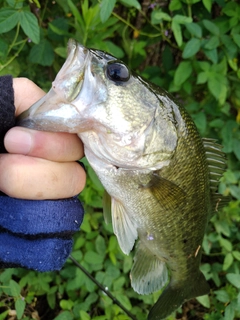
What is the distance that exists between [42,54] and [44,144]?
2.44 ft

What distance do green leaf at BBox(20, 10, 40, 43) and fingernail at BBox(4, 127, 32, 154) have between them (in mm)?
473

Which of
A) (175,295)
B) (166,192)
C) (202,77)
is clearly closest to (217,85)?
(202,77)

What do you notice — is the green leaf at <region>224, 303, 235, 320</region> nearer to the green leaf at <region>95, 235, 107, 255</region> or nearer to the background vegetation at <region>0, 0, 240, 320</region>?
the background vegetation at <region>0, 0, 240, 320</region>

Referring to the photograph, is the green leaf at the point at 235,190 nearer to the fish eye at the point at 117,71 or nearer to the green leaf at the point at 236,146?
the green leaf at the point at 236,146

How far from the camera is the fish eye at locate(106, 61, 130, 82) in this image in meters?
0.82

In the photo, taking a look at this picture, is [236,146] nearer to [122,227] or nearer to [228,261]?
[228,261]

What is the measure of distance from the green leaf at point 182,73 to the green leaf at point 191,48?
11 centimetres

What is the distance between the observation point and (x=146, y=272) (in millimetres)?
1185

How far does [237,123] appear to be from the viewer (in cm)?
171

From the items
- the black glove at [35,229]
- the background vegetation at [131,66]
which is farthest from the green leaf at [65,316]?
the black glove at [35,229]

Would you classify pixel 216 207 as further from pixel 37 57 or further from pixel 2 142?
pixel 37 57

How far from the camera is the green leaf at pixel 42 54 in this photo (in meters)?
1.42

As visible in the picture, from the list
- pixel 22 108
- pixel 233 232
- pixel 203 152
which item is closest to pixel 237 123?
pixel 233 232

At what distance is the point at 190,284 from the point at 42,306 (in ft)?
2.58
